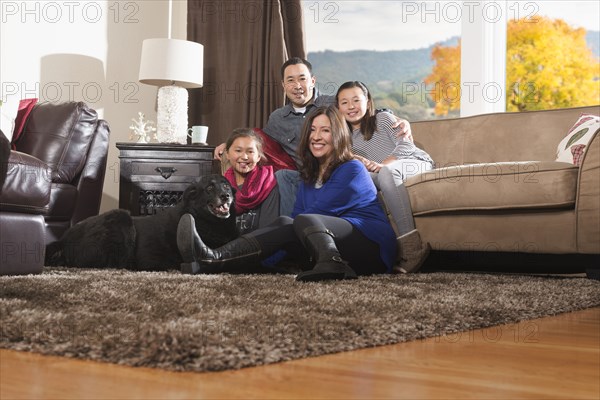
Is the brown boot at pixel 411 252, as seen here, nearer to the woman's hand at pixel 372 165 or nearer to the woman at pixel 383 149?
the woman at pixel 383 149

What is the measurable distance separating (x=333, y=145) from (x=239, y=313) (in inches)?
59.8

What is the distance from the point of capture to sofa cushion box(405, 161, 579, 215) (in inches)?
113

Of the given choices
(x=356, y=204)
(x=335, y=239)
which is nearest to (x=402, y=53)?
(x=356, y=204)

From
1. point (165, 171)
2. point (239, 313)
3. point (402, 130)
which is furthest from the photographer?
point (165, 171)

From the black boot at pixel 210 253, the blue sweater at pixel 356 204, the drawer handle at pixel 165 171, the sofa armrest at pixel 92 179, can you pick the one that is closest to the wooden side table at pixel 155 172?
the drawer handle at pixel 165 171

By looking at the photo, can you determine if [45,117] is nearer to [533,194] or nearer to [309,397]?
[533,194]

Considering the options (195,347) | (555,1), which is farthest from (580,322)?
(555,1)

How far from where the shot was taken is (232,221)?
2.93 m

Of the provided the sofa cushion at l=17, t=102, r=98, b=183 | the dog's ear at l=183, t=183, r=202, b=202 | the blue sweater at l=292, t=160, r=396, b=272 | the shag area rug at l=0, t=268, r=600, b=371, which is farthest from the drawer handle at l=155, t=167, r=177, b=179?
the shag area rug at l=0, t=268, r=600, b=371

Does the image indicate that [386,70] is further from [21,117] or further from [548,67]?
[21,117]

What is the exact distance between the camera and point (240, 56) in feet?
16.6

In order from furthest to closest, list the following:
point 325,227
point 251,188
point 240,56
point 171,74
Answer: point 240,56 → point 171,74 → point 251,188 → point 325,227

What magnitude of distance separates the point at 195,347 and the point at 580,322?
1.01 m

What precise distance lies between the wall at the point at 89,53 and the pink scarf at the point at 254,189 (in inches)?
67.4
